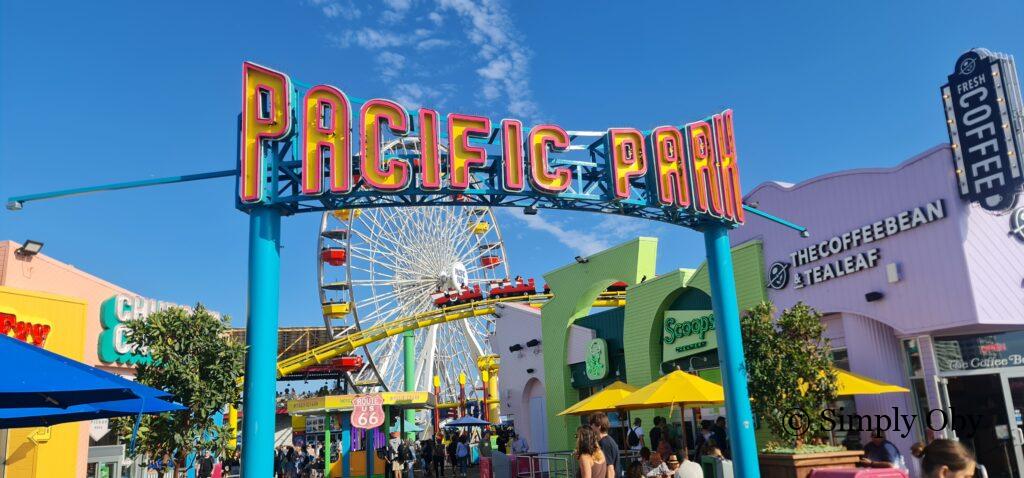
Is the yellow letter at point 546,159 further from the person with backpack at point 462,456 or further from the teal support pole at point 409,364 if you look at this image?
the teal support pole at point 409,364

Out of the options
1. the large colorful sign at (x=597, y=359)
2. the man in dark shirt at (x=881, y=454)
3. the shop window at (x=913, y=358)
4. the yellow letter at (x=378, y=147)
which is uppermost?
the yellow letter at (x=378, y=147)

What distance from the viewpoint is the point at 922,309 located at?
1405cm

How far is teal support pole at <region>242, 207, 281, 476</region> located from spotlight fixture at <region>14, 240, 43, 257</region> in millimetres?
8182

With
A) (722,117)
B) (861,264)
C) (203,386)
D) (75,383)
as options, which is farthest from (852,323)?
(75,383)

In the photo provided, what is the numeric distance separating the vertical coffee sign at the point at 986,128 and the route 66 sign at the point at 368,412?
41.1 ft

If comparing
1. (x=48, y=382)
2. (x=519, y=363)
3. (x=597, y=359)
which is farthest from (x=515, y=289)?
(x=48, y=382)

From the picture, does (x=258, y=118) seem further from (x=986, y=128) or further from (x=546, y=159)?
(x=986, y=128)

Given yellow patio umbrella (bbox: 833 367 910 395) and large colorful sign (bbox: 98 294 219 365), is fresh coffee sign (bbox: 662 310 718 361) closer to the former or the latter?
yellow patio umbrella (bbox: 833 367 910 395)

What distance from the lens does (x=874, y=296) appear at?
1486 centimetres

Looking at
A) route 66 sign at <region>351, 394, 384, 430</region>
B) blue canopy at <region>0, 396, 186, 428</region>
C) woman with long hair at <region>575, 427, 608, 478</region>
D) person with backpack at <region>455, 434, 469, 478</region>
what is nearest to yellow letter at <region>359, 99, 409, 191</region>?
blue canopy at <region>0, 396, 186, 428</region>

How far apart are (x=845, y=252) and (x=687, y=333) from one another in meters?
4.84

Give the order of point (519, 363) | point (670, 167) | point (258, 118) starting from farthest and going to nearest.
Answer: point (519, 363)
point (670, 167)
point (258, 118)

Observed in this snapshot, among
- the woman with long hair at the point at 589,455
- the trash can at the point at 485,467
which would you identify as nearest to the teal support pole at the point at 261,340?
the woman with long hair at the point at 589,455

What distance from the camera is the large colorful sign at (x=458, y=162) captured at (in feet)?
37.9
